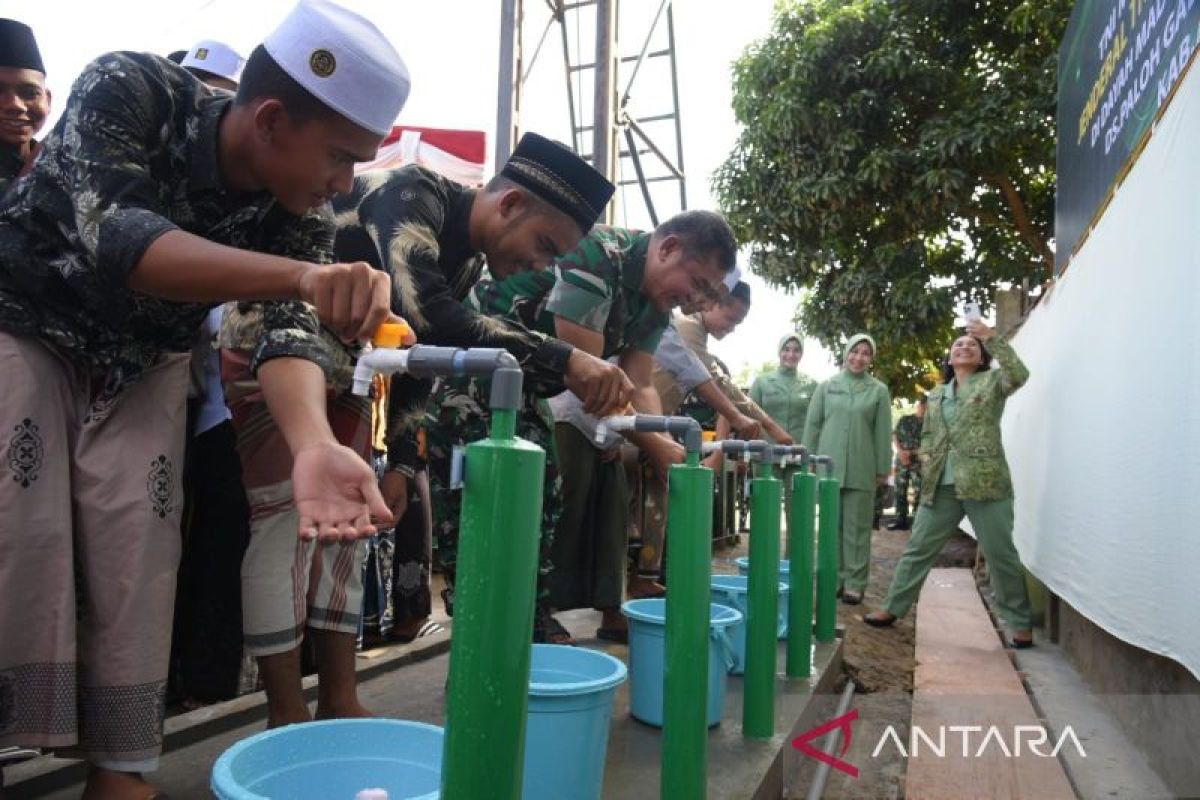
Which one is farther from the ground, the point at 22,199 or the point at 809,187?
the point at 809,187

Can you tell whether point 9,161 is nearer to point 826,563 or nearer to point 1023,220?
point 826,563

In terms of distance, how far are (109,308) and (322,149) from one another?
451 millimetres

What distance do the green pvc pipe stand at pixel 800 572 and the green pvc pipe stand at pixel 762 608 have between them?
69 cm

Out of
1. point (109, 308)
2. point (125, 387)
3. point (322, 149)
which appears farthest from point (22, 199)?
point (322, 149)

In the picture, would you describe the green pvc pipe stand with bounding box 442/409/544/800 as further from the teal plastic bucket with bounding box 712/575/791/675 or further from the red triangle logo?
the red triangle logo

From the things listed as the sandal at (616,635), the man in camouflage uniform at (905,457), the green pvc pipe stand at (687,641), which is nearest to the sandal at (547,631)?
the sandal at (616,635)

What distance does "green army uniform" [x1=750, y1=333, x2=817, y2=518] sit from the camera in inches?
292

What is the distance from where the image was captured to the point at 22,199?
1.42 metres

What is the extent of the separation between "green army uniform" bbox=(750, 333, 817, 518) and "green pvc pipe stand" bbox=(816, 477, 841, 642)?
3285 millimetres

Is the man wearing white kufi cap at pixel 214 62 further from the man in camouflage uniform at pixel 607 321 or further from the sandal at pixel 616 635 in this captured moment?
the sandal at pixel 616 635

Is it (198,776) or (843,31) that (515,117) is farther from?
(198,776)

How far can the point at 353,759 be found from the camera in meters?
1.30

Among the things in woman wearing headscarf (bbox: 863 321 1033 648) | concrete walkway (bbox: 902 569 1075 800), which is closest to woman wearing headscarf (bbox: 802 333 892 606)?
woman wearing headscarf (bbox: 863 321 1033 648)

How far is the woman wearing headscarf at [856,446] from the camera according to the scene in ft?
18.6
